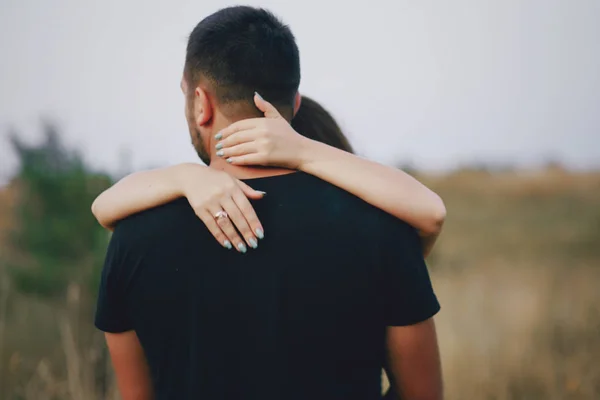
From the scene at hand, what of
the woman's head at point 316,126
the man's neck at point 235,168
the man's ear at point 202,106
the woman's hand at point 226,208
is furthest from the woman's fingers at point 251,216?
the woman's head at point 316,126

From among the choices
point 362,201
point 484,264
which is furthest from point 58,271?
point 484,264

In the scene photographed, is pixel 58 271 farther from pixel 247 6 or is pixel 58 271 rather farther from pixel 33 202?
pixel 247 6

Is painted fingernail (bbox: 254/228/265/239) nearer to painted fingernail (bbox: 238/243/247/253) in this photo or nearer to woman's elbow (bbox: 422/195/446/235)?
painted fingernail (bbox: 238/243/247/253)

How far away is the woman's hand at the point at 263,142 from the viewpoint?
1.38 m

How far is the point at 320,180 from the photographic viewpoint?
4.58 feet

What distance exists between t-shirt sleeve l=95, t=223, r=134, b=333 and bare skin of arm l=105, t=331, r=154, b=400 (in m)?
0.05

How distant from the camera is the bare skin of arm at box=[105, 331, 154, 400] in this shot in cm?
160

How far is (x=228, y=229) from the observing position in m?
1.32

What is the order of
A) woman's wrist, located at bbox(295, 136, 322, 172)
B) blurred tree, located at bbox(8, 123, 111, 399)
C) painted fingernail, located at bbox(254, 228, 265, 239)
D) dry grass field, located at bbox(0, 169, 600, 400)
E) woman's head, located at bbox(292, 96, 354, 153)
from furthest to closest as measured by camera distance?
blurred tree, located at bbox(8, 123, 111, 399) < dry grass field, located at bbox(0, 169, 600, 400) < woman's head, located at bbox(292, 96, 354, 153) < woman's wrist, located at bbox(295, 136, 322, 172) < painted fingernail, located at bbox(254, 228, 265, 239)

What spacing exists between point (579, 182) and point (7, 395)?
59.5 ft

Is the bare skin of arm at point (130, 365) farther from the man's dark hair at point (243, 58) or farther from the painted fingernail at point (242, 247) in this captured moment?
the man's dark hair at point (243, 58)

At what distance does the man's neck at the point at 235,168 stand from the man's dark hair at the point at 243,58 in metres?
0.10

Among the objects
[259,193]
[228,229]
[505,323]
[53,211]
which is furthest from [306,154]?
[53,211]

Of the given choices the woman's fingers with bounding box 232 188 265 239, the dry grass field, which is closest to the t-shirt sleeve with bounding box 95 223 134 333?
the woman's fingers with bounding box 232 188 265 239
